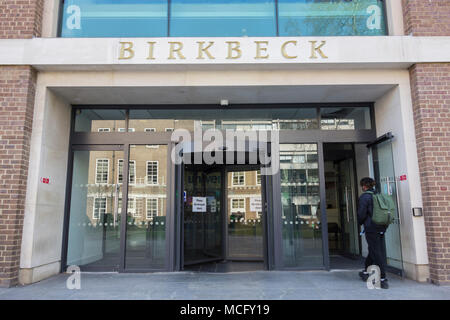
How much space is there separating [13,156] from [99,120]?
6.10 ft

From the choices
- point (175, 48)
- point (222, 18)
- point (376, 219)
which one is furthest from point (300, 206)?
point (222, 18)

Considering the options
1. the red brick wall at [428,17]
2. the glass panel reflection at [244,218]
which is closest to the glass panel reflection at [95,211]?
the glass panel reflection at [244,218]

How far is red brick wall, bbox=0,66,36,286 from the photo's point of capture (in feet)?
16.7

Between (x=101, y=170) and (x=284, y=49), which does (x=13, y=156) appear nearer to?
(x=101, y=170)

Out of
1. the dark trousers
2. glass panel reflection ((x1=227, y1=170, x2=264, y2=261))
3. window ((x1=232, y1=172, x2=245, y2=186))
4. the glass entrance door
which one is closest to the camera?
the dark trousers

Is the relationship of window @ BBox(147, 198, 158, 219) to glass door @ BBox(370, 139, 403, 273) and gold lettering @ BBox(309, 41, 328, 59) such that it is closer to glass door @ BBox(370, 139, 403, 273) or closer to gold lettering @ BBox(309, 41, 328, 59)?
gold lettering @ BBox(309, 41, 328, 59)

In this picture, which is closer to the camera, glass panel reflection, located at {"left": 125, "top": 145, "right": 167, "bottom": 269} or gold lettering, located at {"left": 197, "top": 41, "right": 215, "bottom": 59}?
gold lettering, located at {"left": 197, "top": 41, "right": 215, "bottom": 59}

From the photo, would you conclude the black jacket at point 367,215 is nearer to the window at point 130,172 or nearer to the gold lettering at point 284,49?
the gold lettering at point 284,49

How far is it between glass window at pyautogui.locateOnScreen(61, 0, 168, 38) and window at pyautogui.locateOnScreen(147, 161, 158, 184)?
2527 millimetres

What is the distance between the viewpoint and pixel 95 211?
6.54 meters

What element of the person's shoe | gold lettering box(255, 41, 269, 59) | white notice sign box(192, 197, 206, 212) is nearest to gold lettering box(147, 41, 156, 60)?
gold lettering box(255, 41, 269, 59)

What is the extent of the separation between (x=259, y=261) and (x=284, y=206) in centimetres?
192

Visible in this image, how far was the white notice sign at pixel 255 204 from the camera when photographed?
25.0 feet

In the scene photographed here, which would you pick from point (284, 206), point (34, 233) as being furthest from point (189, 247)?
point (34, 233)
